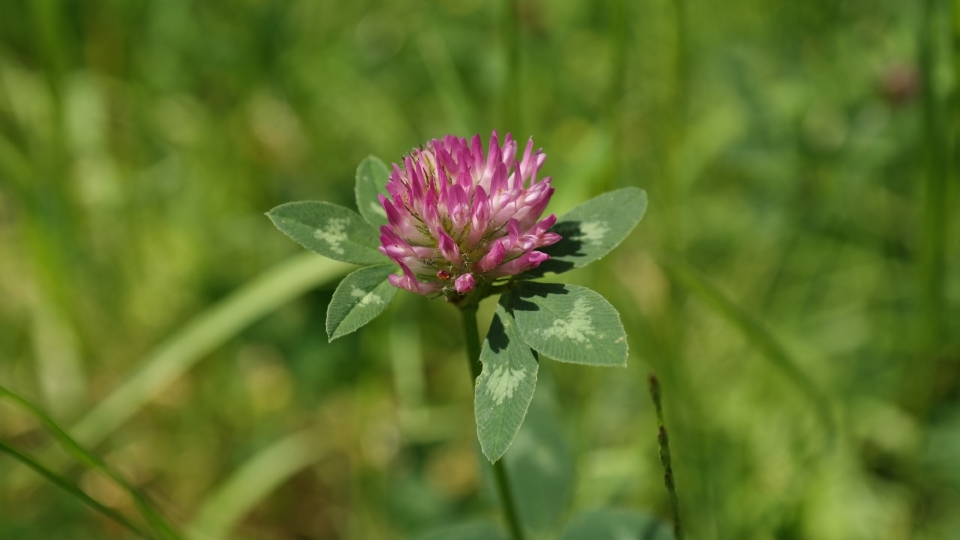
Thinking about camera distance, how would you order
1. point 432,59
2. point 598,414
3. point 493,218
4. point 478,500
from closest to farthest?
point 493,218
point 478,500
point 598,414
point 432,59

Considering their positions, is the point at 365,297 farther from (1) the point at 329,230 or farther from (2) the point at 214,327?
(2) the point at 214,327

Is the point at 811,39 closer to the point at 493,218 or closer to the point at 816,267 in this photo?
the point at 816,267

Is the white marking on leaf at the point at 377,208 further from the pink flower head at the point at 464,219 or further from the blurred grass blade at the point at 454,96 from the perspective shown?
the blurred grass blade at the point at 454,96

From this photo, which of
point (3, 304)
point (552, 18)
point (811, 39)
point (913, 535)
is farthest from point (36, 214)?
point (811, 39)

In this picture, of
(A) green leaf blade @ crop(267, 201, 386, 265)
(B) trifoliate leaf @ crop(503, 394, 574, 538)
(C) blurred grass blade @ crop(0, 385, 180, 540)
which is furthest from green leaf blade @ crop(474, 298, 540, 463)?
(C) blurred grass blade @ crop(0, 385, 180, 540)

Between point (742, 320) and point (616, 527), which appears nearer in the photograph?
point (616, 527)

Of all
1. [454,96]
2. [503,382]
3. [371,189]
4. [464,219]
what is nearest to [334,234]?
[371,189]

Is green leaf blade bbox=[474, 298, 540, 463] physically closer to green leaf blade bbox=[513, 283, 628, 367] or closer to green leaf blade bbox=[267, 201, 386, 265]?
green leaf blade bbox=[513, 283, 628, 367]
